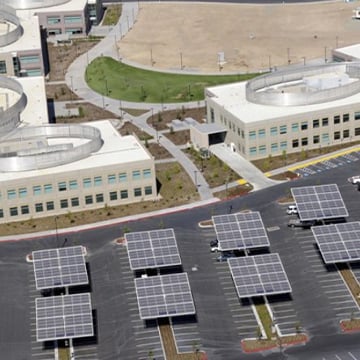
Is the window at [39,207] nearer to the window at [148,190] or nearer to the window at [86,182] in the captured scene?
the window at [86,182]

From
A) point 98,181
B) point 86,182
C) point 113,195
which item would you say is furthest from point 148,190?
point 86,182

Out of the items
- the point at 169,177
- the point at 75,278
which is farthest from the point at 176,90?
the point at 75,278

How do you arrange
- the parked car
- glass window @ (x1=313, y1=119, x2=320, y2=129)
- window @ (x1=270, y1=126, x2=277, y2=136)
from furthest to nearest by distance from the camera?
1. glass window @ (x1=313, y1=119, x2=320, y2=129)
2. window @ (x1=270, y1=126, x2=277, y2=136)
3. the parked car

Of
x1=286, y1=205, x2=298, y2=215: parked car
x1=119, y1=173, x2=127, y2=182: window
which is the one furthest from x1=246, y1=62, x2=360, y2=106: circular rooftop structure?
x1=119, y1=173, x2=127, y2=182: window

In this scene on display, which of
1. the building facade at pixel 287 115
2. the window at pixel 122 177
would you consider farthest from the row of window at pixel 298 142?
the window at pixel 122 177

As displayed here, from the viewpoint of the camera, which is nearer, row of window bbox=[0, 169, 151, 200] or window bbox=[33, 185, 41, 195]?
row of window bbox=[0, 169, 151, 200]

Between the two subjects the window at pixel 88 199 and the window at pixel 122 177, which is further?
the window at pixel 122 177

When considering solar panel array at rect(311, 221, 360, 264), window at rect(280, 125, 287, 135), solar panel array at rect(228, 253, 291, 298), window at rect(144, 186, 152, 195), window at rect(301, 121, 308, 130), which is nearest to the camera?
solar panel array at rect(228, 253, 291, 298)

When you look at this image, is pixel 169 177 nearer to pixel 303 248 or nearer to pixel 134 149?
pixel 134 149

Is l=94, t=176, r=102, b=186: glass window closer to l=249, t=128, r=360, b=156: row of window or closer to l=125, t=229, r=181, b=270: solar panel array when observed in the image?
l=125, t=229, r=181, b=270: solar panel array
